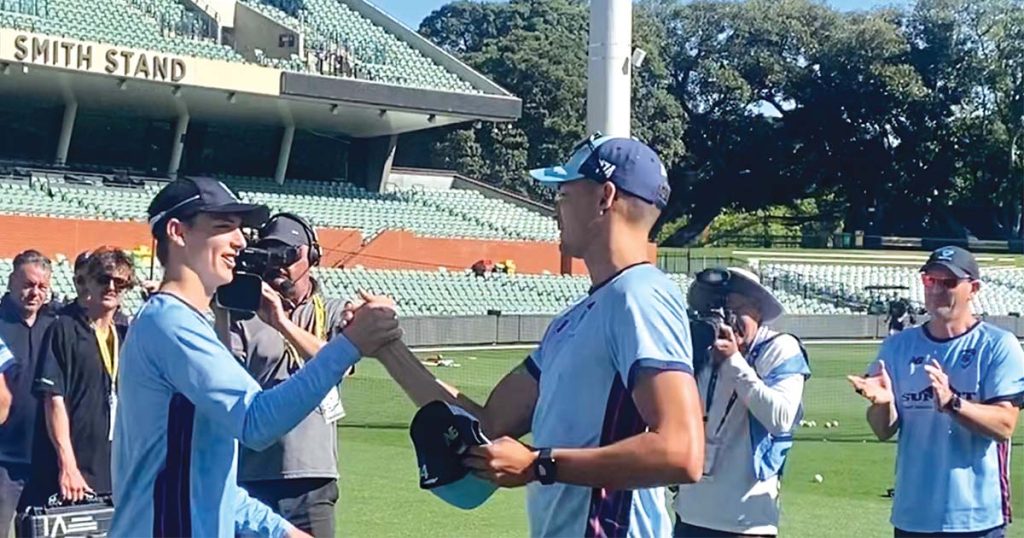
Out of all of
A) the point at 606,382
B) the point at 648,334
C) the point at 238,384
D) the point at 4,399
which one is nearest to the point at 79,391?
the point at 4,399

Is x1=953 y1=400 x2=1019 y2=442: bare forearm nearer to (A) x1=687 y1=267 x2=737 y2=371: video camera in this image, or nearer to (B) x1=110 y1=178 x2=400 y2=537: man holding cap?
(A) x1=687 y1=267 x2=737 y2=371: video camera

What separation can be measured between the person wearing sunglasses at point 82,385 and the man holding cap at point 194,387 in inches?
127

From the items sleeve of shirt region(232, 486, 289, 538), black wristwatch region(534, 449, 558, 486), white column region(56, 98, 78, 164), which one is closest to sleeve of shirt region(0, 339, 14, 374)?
sleeve of shirt region(232, 486, 289, 538)

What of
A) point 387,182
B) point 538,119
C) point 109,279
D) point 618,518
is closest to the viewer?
point 618,518

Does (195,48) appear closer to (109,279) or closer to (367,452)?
(367,452)

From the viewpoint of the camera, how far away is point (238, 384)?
368 centimetres

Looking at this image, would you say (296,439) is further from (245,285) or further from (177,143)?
(177,143)

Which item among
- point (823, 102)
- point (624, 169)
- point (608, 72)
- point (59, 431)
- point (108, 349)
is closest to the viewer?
point (624, 169)

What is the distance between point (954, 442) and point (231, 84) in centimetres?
3357

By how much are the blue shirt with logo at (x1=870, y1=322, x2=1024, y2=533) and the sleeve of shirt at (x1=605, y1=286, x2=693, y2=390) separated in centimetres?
283

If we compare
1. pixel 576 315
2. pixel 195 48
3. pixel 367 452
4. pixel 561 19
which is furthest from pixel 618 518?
pixel 561 19

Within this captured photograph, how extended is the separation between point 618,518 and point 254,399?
962mm

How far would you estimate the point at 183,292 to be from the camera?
3889 millimetres

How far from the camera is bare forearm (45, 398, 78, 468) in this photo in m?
6.95
